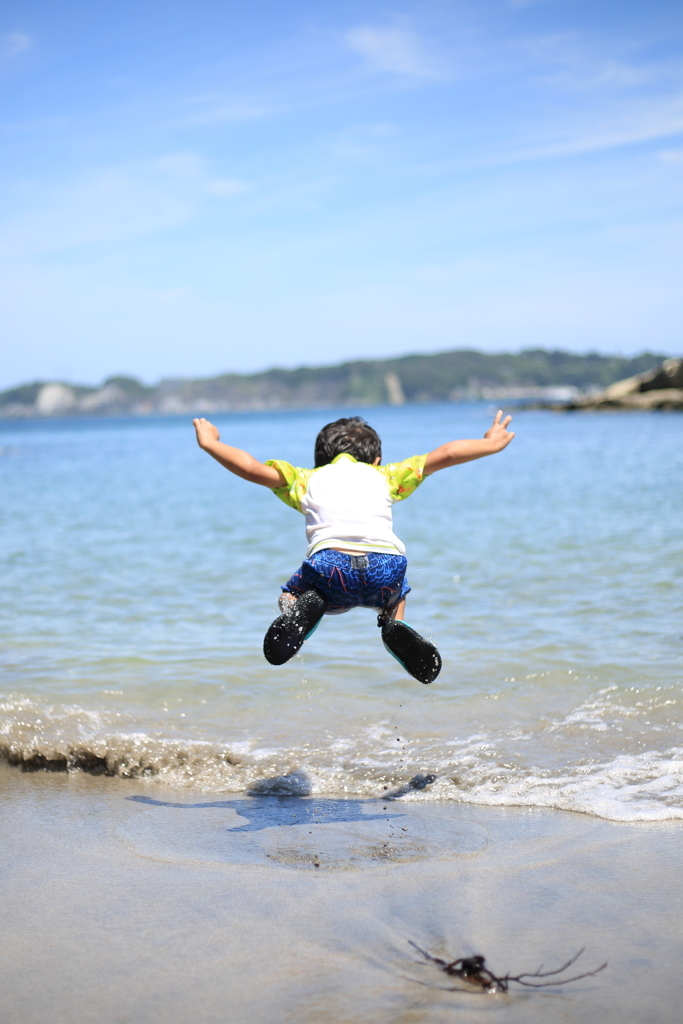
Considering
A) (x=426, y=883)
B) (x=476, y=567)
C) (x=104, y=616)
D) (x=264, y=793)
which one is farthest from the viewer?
(x=476, y=567)

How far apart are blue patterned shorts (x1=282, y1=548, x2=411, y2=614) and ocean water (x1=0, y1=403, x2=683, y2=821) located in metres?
1.22

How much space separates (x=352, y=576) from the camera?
447 cm

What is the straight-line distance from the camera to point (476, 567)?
1133 centimetres

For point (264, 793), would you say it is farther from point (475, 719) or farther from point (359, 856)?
point (475, 719)

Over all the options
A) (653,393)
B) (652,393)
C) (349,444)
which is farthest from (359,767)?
(652,393)

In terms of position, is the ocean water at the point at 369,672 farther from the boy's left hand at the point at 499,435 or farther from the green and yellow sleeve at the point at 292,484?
the boy's left hand at the point at 499,435

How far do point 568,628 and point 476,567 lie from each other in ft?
10.8

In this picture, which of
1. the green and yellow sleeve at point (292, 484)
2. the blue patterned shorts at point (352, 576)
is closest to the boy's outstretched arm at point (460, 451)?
the blue patterned shorts at point (352, 576)

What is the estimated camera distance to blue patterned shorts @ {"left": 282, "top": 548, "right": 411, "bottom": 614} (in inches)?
176

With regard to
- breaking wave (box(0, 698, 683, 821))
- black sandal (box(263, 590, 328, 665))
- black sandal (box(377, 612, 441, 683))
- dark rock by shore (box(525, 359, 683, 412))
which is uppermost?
dark rock by shore (box(525, 359, 683, 412))

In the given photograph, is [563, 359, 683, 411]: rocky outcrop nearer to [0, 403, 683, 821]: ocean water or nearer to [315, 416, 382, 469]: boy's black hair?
[0, 403, 683, 821]: ocean water

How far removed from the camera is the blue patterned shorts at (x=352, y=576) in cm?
447

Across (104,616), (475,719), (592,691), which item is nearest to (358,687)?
(475,719)

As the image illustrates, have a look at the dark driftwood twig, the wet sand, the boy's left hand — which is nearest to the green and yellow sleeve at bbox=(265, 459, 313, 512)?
the boy's left hand
